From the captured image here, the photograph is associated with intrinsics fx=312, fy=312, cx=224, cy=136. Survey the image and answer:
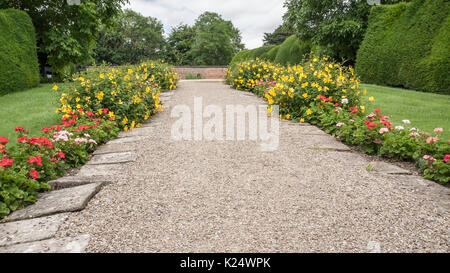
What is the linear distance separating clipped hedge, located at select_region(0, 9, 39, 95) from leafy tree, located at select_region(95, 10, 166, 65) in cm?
2008

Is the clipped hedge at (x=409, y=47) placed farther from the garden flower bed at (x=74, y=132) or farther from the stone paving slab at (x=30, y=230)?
the stone paving slab at (x=30, y=230)

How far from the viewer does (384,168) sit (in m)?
3.11

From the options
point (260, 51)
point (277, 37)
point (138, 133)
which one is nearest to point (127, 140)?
point (138, 133)

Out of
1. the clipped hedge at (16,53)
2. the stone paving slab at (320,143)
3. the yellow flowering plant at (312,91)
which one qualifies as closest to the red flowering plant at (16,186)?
the stone paving slab at (320,143)

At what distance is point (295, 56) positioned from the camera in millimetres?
16188

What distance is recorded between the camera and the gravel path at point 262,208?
1862 millimetres

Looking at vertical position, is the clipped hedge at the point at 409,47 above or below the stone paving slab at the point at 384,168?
above

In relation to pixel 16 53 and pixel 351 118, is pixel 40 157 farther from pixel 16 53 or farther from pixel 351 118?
pixel 16 53

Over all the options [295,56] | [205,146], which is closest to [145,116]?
[205,146]

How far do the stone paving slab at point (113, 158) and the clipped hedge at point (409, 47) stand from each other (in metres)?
7.69

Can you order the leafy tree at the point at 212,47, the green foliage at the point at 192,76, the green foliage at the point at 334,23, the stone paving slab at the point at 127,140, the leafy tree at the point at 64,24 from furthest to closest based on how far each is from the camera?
the leafy tree at the point at 212,47 < the green foliage at the point at 192,76 < the green foliage at the point at 334,23 < the leafy tree at the point at 64,24 < the stone paving slab at the point at 127,140

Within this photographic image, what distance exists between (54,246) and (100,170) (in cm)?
131

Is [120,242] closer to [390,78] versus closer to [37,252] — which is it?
[37,252]

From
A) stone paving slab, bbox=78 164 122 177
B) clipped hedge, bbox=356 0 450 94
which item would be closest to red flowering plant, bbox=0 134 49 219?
stone paving slab, bbox=78 164 122 177
